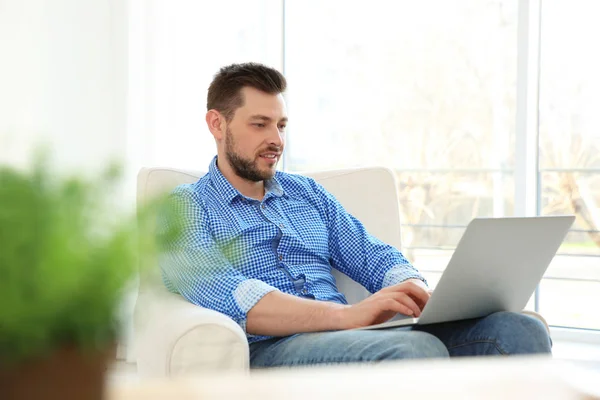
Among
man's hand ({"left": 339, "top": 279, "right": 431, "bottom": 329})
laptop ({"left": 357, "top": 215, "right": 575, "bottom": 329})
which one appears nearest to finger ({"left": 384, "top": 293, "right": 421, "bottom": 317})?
man's hand ({"left": 339, "top": 279, "right": 431, "bottom": 329})

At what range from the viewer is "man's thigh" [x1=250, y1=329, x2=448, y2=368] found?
179cm

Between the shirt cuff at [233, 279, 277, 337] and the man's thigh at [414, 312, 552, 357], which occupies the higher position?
the shirt cuff at [233, 279, 277, 337]

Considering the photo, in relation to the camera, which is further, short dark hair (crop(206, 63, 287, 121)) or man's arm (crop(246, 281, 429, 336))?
short dark hair (crop(206, 63, 287, 121))

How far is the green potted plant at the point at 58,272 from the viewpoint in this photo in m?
0.50

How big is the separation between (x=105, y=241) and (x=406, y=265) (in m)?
1.85

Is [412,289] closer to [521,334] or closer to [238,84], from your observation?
[521,334]

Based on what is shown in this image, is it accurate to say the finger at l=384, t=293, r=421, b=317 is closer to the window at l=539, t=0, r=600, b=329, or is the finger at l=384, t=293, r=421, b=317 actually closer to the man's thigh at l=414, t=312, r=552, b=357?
the man's thigh at l=414, t=312, r=552, b=357

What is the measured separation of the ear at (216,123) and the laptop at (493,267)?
33.7 inches

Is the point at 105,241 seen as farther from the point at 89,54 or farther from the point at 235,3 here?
Result: the point at 235,3

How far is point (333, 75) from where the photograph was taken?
470 centimetres

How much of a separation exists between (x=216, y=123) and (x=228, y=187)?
0.27 m

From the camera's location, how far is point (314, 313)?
6.54 feet

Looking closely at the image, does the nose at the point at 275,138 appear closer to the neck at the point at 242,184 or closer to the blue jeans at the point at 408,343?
the neck at the point at 242,184

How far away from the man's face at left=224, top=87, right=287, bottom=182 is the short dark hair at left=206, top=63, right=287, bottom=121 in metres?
0.02
